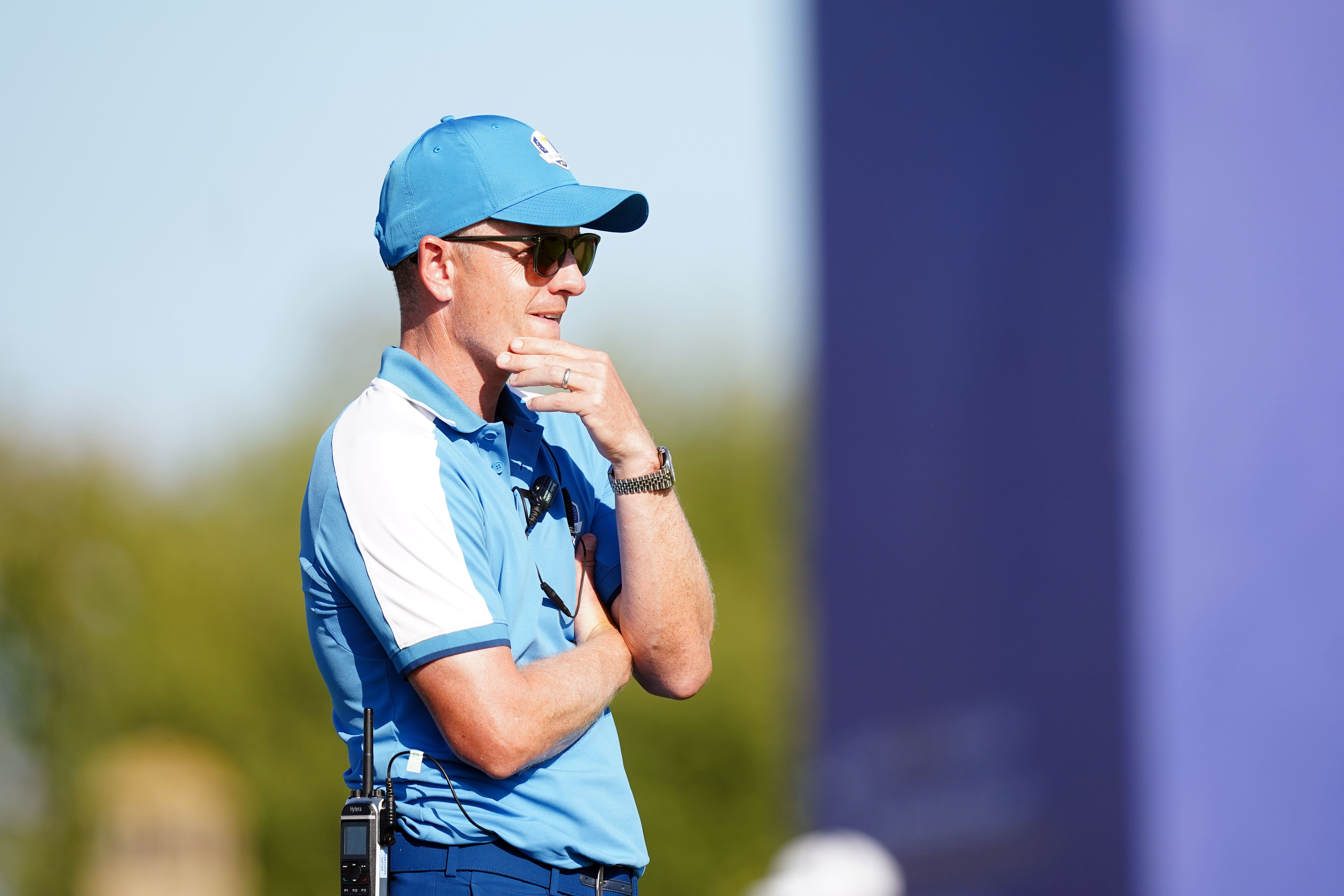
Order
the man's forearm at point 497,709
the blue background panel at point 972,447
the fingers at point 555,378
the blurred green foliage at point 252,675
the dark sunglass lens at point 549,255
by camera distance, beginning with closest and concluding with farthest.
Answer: the man's forearm at point 497,709
the fingers at point 555,378
the dark sunglass lens at point 549,255
the blue background panel at point 972,447
the blurred green foliage at point 252,675

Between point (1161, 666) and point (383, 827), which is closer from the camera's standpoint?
point (383, 827)

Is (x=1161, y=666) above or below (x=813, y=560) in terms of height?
below

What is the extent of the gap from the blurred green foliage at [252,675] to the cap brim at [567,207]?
41.5ft

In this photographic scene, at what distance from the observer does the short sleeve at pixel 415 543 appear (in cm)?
214

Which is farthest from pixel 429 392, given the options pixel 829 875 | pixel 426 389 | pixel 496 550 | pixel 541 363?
pixel 829 875

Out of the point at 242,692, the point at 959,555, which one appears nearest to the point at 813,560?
the point at 959,555

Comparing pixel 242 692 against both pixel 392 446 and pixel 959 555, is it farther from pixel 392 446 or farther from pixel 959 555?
pixel 392 446

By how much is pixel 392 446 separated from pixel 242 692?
18.8 m

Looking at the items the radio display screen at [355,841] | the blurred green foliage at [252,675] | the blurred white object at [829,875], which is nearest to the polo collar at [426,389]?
the radio display screen at [355,841]

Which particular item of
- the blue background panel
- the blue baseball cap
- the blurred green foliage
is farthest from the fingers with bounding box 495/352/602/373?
the blurred green foliage

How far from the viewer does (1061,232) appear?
4.99m

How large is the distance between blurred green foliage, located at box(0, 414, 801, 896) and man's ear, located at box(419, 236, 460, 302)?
1266cm

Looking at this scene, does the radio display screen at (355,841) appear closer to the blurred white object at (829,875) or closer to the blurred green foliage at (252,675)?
the blurred white object at (829,875)

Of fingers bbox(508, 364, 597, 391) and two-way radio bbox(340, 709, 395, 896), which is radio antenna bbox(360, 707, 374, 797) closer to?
two-way radio bbox(340, 709, 395, 896)
